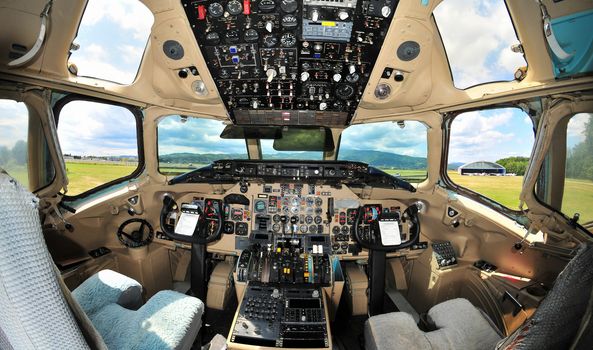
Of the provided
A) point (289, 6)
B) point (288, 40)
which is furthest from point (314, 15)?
point (288, 40)

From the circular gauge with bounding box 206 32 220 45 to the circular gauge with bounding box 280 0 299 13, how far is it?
58cm

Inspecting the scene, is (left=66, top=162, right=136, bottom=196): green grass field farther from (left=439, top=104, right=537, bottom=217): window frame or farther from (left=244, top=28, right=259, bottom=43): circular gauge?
(left=439, top=104, right=537, bottom=217): window frame

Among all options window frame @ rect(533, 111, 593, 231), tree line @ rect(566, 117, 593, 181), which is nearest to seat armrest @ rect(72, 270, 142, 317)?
window frame @ rect(533, 111, 593, 231)

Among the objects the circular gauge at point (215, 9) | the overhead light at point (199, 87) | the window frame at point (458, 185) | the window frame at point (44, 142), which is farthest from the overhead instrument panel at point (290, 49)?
the window frame at point (44, 142)

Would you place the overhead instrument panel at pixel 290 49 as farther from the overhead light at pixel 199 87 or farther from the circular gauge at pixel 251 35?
the overhead light at pixel 199 87

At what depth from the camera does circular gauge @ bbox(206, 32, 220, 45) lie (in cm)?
197

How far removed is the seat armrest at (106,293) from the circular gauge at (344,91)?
2337 millimetres

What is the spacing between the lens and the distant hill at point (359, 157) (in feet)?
11.6

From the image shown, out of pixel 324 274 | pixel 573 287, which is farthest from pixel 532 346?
pixel 324 274

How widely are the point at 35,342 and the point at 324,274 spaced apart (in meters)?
2.21

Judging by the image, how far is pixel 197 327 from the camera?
1343mm

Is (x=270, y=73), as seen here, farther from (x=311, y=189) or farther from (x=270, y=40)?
(x=311, y=189)

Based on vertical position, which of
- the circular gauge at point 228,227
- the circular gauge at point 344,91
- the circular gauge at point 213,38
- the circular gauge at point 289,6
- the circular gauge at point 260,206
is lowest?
the circular gauge at point 228,227

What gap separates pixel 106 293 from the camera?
1362mm
